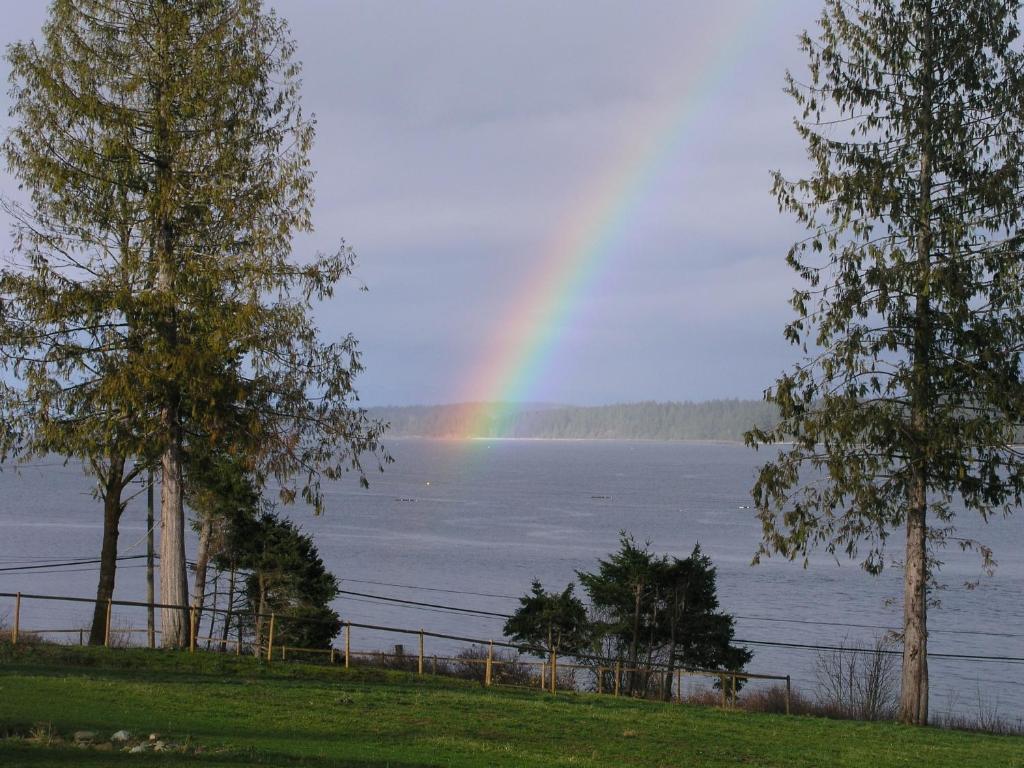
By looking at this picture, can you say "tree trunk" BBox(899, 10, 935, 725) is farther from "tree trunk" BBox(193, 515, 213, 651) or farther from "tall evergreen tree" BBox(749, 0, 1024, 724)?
"tree trunk" BBox(193, 515, 213, 651)

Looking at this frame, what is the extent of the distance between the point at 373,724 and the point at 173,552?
25.2 feet

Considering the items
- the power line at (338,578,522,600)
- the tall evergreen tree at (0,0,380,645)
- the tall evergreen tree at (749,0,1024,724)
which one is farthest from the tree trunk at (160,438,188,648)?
the power line at (338,578,522,600)

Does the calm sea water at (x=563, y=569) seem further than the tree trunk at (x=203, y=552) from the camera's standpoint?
Yes

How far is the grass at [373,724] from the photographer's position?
420 inches

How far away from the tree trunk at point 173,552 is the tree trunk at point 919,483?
41.2 ft

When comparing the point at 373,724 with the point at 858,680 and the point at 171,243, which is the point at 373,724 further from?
the point at 858,680

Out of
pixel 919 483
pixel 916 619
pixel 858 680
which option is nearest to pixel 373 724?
pixel 916 619

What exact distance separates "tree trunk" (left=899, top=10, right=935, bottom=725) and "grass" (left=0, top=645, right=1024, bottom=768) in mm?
1721

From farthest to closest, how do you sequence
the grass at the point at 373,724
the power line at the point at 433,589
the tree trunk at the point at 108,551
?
the power line at the point at 433,589, the tree trunk at the point at 108,551, the grass at the point at 373,724

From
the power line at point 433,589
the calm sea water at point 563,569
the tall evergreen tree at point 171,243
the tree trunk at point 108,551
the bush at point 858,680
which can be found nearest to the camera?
the tall evergreen tree at point 171,243

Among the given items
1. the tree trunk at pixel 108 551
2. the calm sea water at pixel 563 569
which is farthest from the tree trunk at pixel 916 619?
the tree trunk at pixel 108 551

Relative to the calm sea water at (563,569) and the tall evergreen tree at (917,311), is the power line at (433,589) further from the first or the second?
the tall evergreen tree at (917,311)

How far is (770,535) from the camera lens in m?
19.3

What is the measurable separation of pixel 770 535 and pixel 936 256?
566cm
